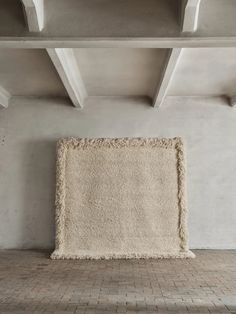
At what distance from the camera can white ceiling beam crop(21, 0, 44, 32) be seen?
306 centimetres

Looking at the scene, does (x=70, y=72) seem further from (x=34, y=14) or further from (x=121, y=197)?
(x=121, y=197)

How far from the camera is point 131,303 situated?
3.57 m

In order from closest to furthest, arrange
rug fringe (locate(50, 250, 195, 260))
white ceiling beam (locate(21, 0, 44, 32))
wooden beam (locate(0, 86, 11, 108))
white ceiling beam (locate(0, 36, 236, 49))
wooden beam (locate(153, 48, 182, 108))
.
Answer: white ceiling beam (locate(21, 0, 44, 32)), white ceiling beam (locate(0, 36, 236, 49)), wooden beam (locate(153, 48, 182, 108)), rug fringe (locate(50, 250, 195, 260)), wooden beam (locate(0, 86, 11, 108))

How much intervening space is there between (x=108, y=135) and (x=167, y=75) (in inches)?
68.8

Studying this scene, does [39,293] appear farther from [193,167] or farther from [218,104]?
[218,104]

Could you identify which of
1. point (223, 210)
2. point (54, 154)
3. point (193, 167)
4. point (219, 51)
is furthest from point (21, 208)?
point (219, 51)

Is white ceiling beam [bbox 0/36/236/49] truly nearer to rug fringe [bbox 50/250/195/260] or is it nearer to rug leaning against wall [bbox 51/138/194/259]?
rug leaning against wall [bbox 51/138/194/259]

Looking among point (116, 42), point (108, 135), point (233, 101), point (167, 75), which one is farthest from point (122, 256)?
point (116, 42)

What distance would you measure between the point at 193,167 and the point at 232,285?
241cm

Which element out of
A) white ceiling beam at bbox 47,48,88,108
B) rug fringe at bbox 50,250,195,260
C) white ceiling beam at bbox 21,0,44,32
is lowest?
rug fringe at bbox 50,250,195,260

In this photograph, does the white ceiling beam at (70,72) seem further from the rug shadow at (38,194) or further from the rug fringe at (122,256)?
the rug fringe at (122,256)

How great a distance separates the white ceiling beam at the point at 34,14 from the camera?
3059 mm

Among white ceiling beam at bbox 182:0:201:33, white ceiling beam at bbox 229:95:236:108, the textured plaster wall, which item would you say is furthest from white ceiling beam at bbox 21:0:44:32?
white ceiling beam at bbox 229:95:236:108

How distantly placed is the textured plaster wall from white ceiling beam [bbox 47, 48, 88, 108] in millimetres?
479
